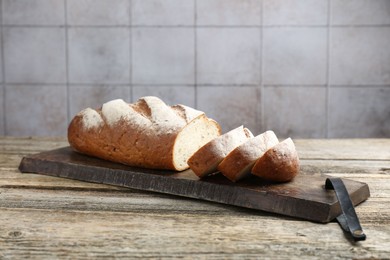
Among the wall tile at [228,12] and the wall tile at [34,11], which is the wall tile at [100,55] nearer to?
the wall tile at [34,11]

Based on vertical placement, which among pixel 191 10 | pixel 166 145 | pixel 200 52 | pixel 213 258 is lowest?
pixel 213 258

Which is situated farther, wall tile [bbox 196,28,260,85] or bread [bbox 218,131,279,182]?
wall tile [bbox 196,28,260,85]

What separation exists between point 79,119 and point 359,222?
0.79m

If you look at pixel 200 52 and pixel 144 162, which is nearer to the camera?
pixel 144 162

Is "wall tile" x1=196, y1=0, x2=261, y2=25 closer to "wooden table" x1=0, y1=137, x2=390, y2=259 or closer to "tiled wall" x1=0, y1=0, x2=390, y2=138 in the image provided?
"tiled wall" x1=0, y1=0, x2=390, y2=138

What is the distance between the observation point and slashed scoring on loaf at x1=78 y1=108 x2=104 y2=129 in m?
1.41

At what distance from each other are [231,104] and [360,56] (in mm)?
669

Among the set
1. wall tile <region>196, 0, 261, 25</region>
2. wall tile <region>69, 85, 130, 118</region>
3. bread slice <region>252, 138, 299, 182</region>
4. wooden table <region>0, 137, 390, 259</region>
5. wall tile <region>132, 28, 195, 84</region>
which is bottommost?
wooden table <region>0, 137, 390, 259</region>

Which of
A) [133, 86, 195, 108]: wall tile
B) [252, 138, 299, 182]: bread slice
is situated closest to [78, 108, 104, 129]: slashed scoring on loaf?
[252, 138, 299, 182]: bread slice

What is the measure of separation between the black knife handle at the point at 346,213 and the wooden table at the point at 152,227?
1cm

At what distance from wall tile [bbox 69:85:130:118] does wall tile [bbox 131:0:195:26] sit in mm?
354

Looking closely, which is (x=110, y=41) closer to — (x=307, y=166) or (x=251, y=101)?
(x=251, y=101)

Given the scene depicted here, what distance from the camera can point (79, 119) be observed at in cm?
146

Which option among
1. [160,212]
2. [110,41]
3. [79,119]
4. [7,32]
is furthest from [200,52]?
[160,212]
